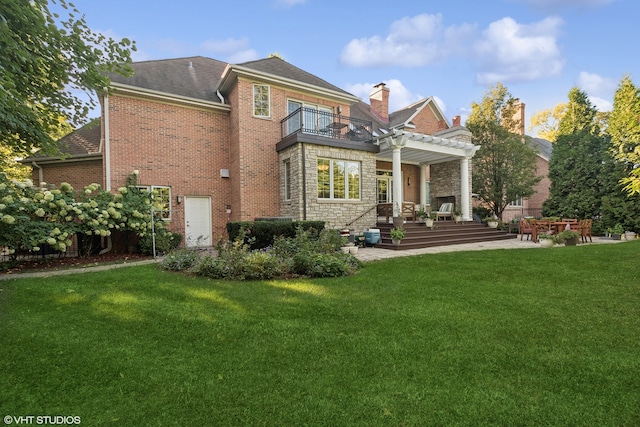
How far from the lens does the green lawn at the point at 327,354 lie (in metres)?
1.97

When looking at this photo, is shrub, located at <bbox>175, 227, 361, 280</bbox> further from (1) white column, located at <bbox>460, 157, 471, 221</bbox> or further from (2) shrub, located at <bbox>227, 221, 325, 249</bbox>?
(1) white column, located at <bbox>460, 157, 471, 221</bbox>

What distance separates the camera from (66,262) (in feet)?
26.8

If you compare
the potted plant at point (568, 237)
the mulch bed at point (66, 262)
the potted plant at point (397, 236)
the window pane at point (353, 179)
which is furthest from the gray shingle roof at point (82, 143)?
the potted plant at point (568, 237)

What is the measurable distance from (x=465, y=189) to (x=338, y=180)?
264 inches

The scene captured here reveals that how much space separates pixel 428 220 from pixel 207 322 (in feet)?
34.9

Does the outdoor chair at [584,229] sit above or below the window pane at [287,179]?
below

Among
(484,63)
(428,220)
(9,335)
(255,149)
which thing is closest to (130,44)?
(255,149)

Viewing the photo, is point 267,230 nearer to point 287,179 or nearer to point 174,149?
point 287,179

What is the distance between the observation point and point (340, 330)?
3293 mm

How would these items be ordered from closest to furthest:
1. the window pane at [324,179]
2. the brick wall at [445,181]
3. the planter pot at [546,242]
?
the planter pot at [546,242]
the window pane at [324,179]
the brick wall at [445,181]

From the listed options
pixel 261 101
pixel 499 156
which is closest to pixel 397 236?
pixel 261 101

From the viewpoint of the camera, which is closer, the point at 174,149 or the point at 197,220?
the point at 174,149

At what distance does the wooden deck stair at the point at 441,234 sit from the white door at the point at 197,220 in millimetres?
7003

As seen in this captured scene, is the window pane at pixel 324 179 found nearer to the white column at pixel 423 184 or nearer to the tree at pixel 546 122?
the white column at pixel 423 184
